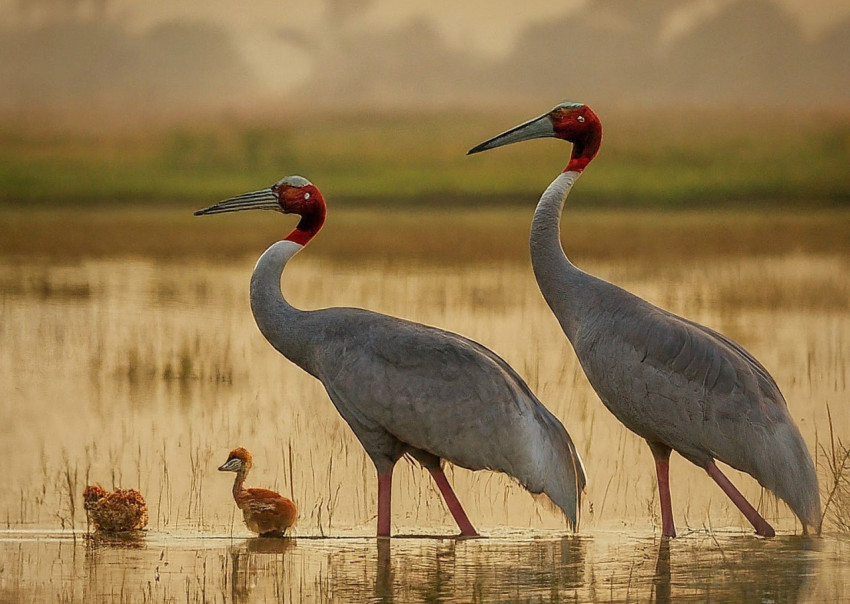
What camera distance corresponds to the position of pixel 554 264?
8648 mm

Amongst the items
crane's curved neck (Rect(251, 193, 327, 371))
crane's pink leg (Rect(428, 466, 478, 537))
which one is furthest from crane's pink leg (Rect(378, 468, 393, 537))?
crane's curved neck (Rect(251, 193, 327, 371))

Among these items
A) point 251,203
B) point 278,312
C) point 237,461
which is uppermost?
point 251,203

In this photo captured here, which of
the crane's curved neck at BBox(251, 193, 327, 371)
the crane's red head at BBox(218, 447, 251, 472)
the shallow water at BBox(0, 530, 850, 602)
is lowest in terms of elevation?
the shallow water at BBox(0, 530, 850, 602)

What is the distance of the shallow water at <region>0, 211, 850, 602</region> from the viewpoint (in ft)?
23.6

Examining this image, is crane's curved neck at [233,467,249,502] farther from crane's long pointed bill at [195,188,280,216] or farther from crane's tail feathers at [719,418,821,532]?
crane's tail feathers at [719,418,821,532]

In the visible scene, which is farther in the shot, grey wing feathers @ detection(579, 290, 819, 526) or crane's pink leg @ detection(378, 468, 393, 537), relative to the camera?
crane's pink leg @ detection(378, 468, 393, 537)

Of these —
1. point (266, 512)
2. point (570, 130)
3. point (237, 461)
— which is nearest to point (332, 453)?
point (237, 461)

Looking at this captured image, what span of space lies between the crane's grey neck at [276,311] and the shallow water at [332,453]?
1.03 metres

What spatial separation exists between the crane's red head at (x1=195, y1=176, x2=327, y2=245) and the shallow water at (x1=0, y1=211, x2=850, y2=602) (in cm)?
171

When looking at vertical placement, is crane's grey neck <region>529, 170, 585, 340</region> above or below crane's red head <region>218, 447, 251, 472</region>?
above

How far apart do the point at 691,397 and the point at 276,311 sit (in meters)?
2.21

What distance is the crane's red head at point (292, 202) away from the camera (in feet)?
29.4

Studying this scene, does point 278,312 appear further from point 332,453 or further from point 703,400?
point 332,453

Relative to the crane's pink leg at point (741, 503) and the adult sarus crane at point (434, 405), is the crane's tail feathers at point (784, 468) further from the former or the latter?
the adult sarus crane at point (434, 405)
